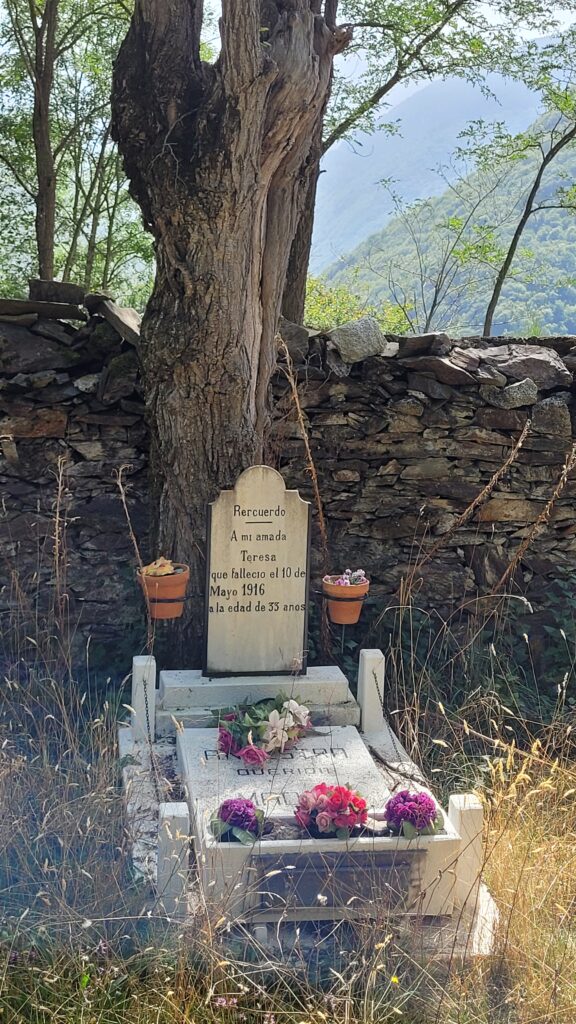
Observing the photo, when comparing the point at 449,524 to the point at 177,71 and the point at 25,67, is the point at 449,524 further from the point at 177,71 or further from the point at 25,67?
the point at 25,67

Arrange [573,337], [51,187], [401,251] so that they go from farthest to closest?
[401,251]
[51,187]
[573,337]

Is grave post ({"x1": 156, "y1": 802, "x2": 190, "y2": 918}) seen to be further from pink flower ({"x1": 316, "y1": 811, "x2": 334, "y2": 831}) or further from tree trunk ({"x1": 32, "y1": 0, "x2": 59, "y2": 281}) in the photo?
tree trunk ({"x1": 32, "y1": 0, "x2": 59, "y2": 281})

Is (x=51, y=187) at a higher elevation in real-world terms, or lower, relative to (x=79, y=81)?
lower

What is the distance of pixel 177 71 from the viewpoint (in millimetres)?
5066

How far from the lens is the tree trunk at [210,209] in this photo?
4.97m

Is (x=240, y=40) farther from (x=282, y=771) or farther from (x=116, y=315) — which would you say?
(x=282, y=771)

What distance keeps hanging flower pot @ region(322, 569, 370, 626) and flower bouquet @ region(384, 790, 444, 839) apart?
1.82 meters

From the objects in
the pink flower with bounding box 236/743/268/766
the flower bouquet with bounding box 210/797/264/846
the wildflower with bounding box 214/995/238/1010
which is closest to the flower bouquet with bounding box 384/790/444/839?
the flower bouquet with bounding box 210/797/264/846

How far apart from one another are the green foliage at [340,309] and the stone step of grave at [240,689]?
782 centimetres

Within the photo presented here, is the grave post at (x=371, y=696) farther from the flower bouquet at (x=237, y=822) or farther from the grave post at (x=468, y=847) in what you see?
the flower bouquet at (x=237, y=822)

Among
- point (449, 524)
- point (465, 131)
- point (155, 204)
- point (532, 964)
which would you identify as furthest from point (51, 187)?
point (532, 964)

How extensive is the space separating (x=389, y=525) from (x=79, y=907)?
372 centimetres

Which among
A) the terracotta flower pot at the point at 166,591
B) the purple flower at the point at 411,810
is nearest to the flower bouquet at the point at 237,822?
the purple flower at the point at 411,810

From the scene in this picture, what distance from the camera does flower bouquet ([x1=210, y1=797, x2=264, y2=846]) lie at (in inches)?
140
